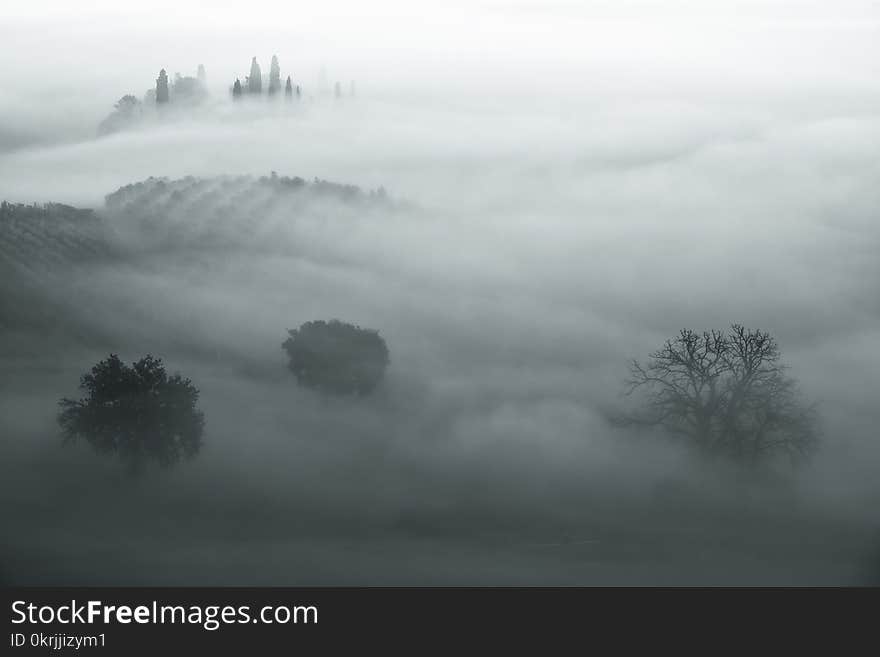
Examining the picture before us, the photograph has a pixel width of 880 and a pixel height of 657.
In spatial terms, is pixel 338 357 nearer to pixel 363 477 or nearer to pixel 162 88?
pixel 363 477

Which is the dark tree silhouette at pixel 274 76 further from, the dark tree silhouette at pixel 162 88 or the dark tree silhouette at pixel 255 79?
the dark tree silhouette at pixel 162 88

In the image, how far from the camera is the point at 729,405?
192ft

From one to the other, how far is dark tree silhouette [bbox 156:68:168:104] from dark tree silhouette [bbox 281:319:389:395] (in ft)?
286

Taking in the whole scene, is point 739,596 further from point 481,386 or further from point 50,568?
point 481,386

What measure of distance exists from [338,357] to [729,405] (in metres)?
36.7

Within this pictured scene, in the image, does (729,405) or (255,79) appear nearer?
(729,405)

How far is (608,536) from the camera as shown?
190 ft

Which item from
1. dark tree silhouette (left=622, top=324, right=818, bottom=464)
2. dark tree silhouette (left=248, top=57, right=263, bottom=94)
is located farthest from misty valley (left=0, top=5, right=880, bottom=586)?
dark tree silhouette (left=248, top=57, right=263, bottom=94)

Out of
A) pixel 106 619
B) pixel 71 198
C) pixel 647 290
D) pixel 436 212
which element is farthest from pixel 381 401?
pixel 436 212

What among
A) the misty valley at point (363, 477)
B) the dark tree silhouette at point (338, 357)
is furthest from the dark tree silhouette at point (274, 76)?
the dark tree silhouette at point (338, 357)

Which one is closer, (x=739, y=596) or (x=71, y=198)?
(x=739, y=596)

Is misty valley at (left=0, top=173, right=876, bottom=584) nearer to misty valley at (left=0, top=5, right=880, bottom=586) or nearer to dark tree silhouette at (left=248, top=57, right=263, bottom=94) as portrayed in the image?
misty valley at (left=0, top=5, right=880, bottom=586)

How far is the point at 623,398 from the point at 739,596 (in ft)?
84.0

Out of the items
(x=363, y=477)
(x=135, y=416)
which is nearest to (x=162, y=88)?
(x=363, y=477)
